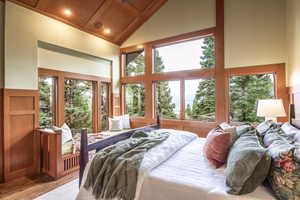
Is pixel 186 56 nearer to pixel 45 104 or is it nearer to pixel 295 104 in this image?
pixel 295 104

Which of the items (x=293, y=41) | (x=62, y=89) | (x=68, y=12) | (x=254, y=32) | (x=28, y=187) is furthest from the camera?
(x=62, y=89)

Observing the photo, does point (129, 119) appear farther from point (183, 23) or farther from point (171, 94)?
point (183, 23)

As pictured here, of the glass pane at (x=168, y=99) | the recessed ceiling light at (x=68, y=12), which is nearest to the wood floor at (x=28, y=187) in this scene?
the glass pane at (x=168, y=99)

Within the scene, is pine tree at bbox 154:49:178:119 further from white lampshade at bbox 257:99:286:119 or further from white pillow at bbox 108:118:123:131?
white lampshade at bbox 257:99:286:119

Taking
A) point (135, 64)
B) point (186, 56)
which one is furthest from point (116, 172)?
point (135, 64)

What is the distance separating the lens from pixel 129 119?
5195mm

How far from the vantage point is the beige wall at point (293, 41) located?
8.91ft

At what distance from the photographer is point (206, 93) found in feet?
13.8

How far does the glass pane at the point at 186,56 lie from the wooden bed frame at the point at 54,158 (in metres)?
3.08

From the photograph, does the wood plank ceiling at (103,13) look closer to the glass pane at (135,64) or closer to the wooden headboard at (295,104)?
the glass pane at (135,64)

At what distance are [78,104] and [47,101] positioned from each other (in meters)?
0.79

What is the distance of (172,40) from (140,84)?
1580 mm

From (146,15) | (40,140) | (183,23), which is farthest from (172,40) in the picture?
(40,140)

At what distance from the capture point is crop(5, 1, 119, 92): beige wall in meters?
2.96
